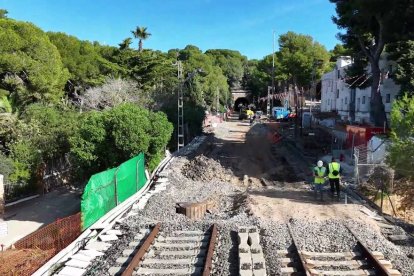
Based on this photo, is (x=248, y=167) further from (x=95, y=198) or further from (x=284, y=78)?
(x=284, y=78)

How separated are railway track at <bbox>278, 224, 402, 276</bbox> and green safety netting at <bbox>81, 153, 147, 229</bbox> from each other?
5.55 metres

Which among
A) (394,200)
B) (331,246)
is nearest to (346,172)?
(394,200)

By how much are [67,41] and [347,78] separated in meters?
31.7

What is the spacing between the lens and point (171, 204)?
16.1 meters

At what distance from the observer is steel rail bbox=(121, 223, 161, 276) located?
8970 mm

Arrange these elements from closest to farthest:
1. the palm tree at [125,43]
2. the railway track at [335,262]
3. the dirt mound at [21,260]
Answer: the railway track at [335,262]
the dirt mound at [21,260]
the palm tree at [125,43]

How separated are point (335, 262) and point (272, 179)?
15757mm

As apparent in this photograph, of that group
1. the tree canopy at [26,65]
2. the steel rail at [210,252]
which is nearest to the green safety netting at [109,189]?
the steel rail at [210,252]

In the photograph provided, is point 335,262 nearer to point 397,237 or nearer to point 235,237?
point 235,237

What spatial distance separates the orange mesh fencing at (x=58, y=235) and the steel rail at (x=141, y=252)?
7.40ft

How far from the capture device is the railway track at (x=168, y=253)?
9234 mm

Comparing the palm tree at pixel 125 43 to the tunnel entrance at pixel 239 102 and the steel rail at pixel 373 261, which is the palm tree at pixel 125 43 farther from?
the tunnel entrance at pixel 239 102

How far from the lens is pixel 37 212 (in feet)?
70.8

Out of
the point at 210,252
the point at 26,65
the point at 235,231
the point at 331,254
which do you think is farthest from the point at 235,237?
the point at 26,65
